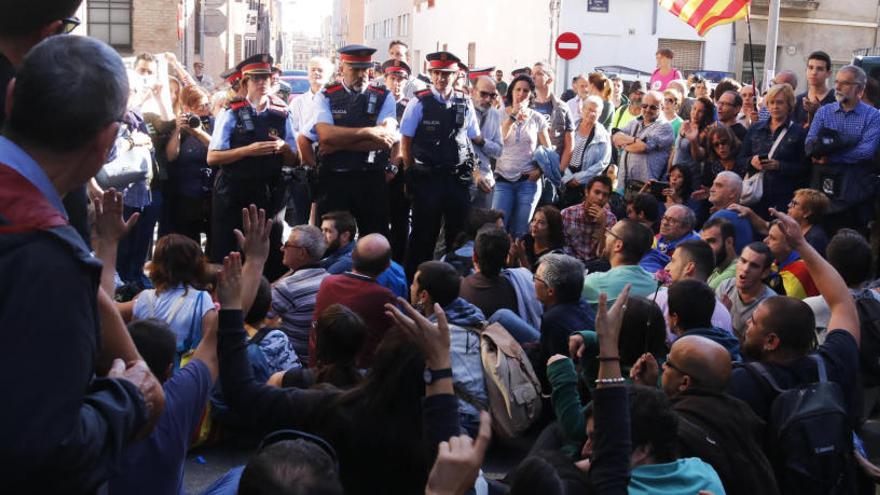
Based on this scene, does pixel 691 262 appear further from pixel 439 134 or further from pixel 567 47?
pixel 567 47

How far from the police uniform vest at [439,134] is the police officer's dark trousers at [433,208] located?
0.10 m

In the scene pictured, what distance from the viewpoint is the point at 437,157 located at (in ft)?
29.7

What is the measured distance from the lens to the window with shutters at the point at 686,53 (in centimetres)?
3531

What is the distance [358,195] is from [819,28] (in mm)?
31668

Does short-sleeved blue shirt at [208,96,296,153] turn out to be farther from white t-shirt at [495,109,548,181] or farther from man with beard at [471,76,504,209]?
white t-shirt at [495,109,548,181]

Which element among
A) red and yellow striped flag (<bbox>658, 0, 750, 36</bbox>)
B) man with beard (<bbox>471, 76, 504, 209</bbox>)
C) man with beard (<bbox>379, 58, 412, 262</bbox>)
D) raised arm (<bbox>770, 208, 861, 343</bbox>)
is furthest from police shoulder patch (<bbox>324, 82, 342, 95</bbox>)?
red and yellow striped flag (<bbox>658, 0, 750, 36</bbox>)

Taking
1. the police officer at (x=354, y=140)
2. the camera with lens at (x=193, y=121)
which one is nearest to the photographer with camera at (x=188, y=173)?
the camera with lens at (x=193, y=121)

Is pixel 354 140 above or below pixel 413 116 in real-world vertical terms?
below

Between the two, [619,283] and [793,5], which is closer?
[619,283]

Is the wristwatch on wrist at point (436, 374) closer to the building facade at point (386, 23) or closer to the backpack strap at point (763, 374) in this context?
the backpack strap at point (763, 374)

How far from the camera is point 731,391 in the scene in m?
4.37

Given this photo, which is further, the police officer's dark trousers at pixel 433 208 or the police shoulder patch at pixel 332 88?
the police officer's dark trousers at pixel 433 208

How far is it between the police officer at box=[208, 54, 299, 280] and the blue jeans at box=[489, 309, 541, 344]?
10.3 ft

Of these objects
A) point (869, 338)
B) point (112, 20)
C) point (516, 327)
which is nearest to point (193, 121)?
point (516, 327)
